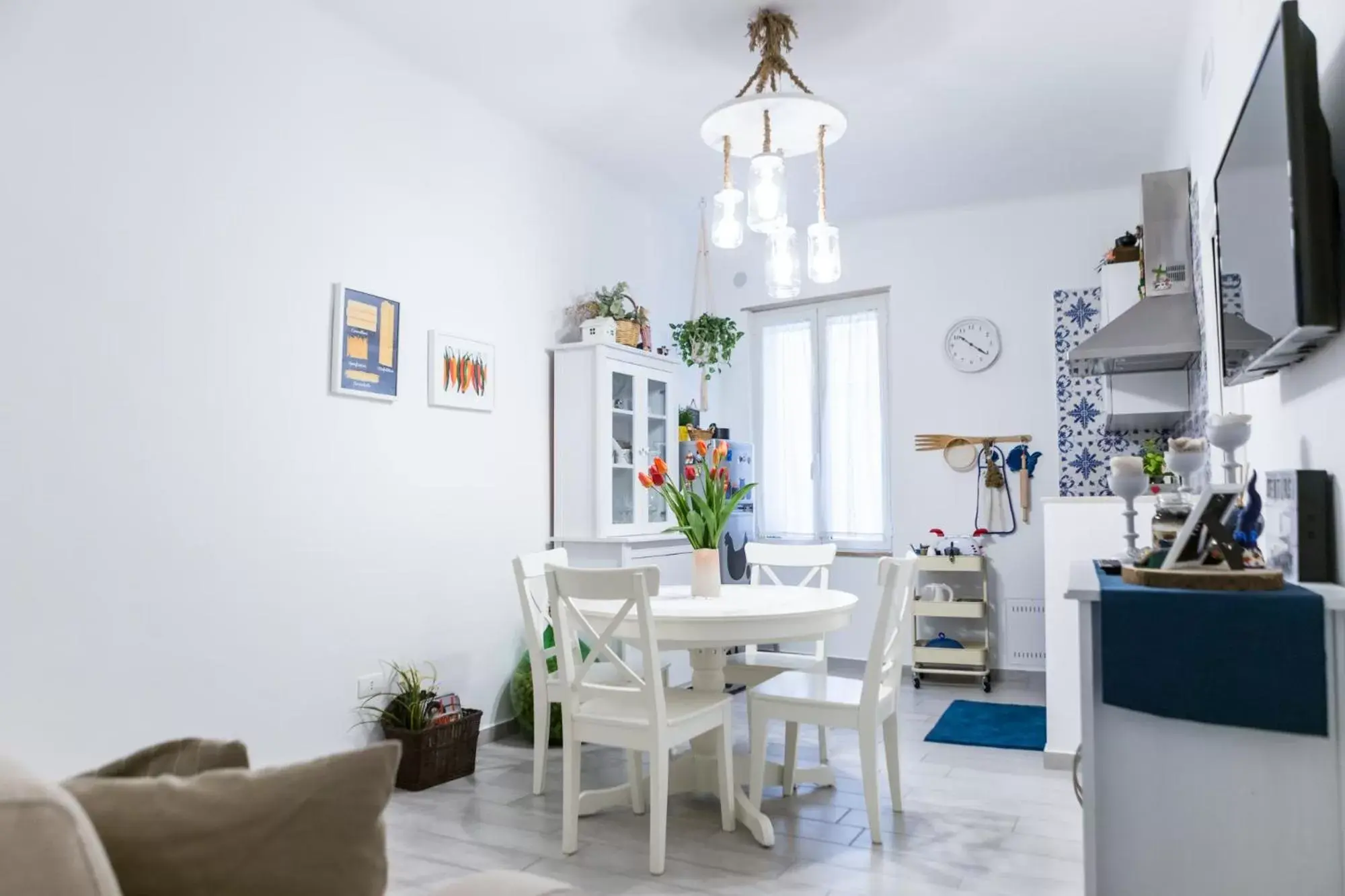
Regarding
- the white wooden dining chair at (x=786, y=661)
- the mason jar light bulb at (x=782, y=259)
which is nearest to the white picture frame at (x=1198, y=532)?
the white wooden dining chair at (x=786, y=661)

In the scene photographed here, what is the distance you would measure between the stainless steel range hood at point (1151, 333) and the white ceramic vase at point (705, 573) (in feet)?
6.38

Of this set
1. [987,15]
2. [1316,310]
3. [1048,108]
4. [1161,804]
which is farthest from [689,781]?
[1048,108]

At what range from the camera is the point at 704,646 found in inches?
112

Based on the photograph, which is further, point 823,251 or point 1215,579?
point 823,251

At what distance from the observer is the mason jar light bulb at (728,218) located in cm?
317

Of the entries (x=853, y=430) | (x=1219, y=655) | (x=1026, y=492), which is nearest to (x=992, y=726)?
(x=1026, y=492)

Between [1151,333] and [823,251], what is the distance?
159 cm

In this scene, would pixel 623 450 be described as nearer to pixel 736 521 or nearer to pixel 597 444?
pixel 597 444

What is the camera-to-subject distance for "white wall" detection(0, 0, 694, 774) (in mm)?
2514

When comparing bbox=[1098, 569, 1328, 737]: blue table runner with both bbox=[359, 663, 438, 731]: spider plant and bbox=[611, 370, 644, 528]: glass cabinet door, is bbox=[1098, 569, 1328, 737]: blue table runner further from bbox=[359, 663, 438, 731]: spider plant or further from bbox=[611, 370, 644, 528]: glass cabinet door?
bbox=[611, 370, 644, 528]: glass cabinet door

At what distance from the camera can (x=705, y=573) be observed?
334 cm

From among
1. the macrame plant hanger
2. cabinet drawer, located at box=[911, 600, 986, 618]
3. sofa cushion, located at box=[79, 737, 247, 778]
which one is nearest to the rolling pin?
cabinet drawer, located at box=[911, 600, 986, 618]

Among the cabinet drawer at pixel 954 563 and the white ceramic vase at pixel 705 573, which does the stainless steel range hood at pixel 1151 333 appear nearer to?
the cabinet drawer at pixel 954 563

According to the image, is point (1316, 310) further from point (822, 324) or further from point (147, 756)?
point (822, 324)
